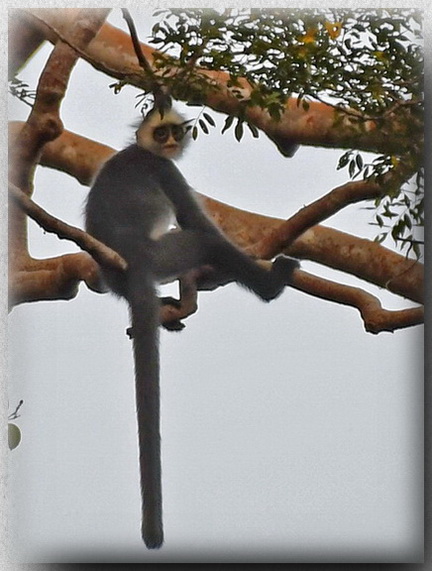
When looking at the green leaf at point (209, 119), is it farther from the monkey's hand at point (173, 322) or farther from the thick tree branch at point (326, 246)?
the monkey's hand at point (173, 322)

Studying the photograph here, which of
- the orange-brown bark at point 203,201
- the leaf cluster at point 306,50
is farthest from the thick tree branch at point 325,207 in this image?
the leaf cluster at point 306,50

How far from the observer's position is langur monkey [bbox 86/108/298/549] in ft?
5.19

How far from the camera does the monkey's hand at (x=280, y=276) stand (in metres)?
1.60

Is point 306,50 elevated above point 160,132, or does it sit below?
above

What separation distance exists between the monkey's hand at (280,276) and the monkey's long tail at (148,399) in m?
0.23

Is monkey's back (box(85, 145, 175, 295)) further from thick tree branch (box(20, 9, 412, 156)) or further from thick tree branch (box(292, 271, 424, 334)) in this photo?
thick tree branch (box(292, 271, 424, 334))

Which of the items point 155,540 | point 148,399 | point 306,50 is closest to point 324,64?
point 306,50

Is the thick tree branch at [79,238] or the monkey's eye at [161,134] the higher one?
the monkey's eye at [161,134]

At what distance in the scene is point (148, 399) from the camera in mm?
1580

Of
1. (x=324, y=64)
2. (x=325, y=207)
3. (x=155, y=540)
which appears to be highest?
(x=324, y=64)

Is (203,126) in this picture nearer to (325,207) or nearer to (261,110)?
(261,110)

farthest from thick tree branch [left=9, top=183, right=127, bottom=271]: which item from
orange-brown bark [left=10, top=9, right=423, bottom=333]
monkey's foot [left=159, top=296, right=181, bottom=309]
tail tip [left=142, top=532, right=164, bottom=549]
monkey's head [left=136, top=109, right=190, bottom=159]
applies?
tail tip [left=142, top=532, right=164, bottom=549]

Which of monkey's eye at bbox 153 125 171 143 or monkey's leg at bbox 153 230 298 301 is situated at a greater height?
monkey's eye at bbox 153 125 171 143

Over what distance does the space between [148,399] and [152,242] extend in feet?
1.06
